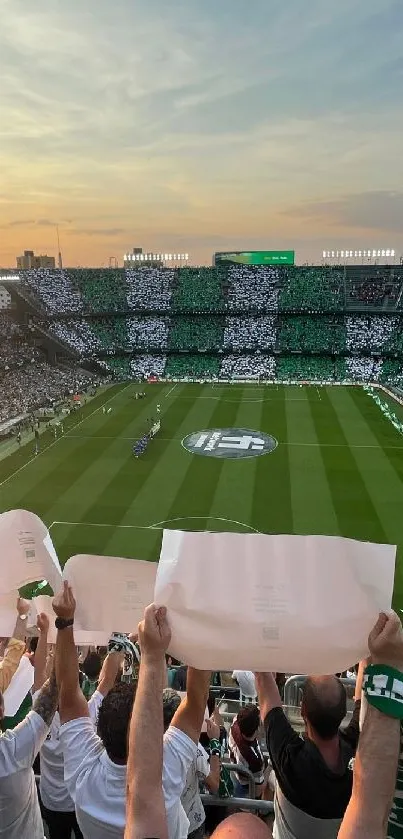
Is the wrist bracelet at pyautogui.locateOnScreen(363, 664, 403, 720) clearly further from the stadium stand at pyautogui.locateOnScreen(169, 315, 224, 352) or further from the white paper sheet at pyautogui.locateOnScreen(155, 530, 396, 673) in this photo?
the stadium stand at pyautogui.locateOnScreen(169, 315, 224, 352)

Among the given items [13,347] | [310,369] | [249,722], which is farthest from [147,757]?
[13,347]

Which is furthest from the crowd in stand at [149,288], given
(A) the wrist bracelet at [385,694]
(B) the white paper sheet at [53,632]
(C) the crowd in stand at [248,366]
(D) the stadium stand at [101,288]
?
(A) the wrist bracelet at [385,694]

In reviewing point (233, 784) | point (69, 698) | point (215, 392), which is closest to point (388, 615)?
point (69, 698)

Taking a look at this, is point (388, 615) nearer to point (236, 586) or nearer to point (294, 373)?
point (236, 586)

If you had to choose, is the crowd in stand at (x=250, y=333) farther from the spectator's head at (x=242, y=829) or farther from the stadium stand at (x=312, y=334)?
the spectator's head at (x=242, y=829)

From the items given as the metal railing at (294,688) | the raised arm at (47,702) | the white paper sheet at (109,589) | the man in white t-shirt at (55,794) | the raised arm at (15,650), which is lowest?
the metal railing at (294,688)

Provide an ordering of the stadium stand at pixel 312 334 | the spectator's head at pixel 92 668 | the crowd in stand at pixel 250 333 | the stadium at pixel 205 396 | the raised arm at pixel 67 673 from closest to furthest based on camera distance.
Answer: the raised arm at pixel 67 673, the spectator's head at pixel 92 668, the stadium at pixel 205 396, the stadium stand at pixel 312 334, the crowd in stand at pixel 250 333
